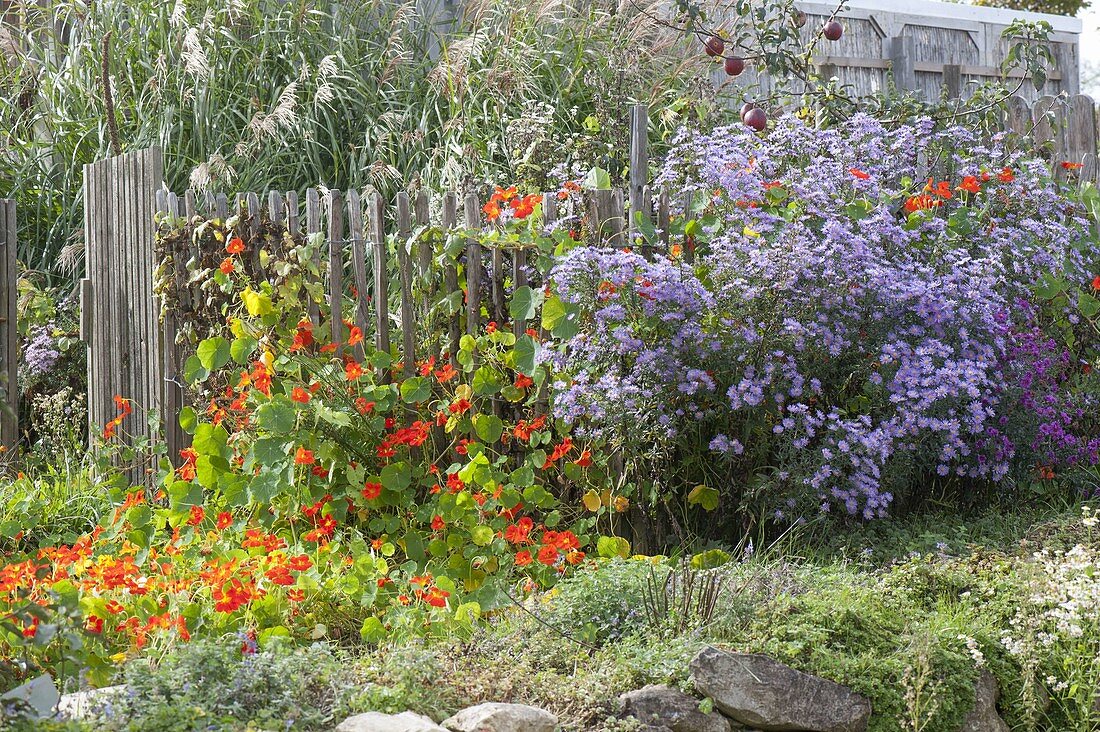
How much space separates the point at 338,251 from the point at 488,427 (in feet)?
3.18

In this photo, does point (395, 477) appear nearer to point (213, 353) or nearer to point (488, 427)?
point (488, 427)

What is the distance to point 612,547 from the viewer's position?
3957mm

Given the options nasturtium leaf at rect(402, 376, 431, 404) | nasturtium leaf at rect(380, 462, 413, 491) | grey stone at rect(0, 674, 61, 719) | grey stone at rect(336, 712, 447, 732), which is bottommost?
grey stone at rect(336, 712, 447, 732)

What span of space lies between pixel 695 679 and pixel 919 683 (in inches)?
20.9

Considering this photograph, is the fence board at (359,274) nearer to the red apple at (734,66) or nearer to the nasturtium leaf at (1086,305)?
the red apple at (734,66)

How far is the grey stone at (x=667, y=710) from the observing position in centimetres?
272

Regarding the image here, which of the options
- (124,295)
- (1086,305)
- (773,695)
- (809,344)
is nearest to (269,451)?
(124,295)

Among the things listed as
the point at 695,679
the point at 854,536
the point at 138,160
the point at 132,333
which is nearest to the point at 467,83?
the point at 138,160

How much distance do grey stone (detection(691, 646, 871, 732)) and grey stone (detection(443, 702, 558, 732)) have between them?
42cm

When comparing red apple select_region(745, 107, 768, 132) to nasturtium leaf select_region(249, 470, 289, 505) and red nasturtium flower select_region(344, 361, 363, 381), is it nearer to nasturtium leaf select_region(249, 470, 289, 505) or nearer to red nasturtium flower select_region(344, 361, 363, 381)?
red nasturtium flower select_region(344, 361, 363, 381)

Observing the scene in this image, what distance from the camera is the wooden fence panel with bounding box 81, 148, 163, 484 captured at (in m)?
5.33

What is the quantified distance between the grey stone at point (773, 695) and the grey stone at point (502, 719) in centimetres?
42

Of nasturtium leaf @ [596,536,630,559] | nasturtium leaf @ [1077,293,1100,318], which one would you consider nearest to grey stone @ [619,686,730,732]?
nasturtium leaf @ [596,536,630,559]

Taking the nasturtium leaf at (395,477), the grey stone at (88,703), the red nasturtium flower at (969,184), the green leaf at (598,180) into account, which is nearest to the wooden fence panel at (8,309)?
the nasturtium leaf at (395,477)
